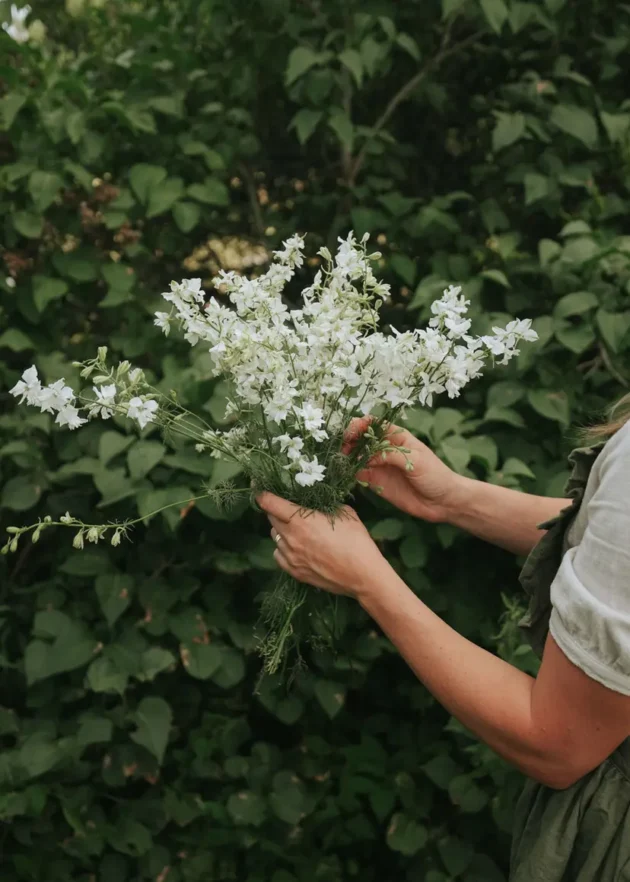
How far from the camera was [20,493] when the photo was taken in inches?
76.2

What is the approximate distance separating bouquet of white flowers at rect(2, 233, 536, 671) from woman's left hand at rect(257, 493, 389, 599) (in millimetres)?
26

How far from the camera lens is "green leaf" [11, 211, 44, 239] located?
6.49 ft

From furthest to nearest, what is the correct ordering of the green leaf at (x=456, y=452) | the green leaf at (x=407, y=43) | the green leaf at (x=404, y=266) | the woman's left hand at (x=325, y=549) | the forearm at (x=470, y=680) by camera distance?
the green leaf at (x=404, y=266) → the green leaf at (x=407, y=43) → the green leaf at (x=456, y=452) → the woman's left hand at (x=325, y=549) → the forearm at (x=470, y=680)

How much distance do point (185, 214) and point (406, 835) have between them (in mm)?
1412

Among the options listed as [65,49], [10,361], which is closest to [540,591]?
[10,361]

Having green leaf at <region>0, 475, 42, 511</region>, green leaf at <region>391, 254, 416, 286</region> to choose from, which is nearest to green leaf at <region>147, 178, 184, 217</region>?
green leaf at <region>391, 254, 416, 286</region>

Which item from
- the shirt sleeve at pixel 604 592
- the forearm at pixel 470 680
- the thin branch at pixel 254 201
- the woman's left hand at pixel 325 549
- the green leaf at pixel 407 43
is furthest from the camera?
the thin branch at pixel 254 201

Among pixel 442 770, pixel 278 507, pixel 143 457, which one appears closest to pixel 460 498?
pixel 278 507

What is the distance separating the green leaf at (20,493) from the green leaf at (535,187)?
1.21 m

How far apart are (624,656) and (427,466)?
572 mm

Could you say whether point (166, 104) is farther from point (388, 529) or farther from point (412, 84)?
point (388, 529)

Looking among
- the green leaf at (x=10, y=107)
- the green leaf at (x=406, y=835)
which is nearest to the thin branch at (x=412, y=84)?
the green leaf at (x=10, y=107)

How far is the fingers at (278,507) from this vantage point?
1.19 meters

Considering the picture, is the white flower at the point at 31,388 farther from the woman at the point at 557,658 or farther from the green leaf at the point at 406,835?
the green leaf at the point at 406,835
